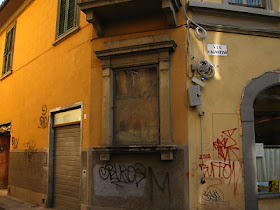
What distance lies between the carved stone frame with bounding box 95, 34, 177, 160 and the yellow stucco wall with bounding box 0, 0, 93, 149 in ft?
2.29

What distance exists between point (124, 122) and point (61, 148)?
2796mm

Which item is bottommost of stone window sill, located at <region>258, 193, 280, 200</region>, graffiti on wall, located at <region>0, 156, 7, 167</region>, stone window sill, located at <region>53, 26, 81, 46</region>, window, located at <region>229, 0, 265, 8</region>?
stone window sill, located at <region>258, 193, 280, 200</region>

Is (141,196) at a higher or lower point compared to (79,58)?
lower

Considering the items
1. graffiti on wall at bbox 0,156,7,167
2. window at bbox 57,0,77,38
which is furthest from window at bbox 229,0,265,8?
graffiti on wall at bbox 0,156,7,167

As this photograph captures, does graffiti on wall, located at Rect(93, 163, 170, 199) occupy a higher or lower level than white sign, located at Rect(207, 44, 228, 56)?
lower

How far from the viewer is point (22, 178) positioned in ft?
32.3

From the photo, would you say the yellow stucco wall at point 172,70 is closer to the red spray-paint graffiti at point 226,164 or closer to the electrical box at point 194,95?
the electrical box at point 194,95

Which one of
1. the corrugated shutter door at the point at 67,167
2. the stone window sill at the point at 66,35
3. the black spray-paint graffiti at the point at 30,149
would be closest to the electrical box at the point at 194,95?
the corrugated shutter door at the point at 67,167

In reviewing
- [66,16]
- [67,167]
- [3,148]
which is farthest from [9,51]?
[67,167]

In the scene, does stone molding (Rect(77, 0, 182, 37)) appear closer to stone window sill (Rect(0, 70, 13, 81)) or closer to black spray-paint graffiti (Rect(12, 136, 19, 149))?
black spray-paint graffiti (Rect(12, 136, 19, 149))

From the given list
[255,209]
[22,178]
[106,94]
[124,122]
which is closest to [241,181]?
[255,209]

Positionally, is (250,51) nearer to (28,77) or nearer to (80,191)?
(80,191)

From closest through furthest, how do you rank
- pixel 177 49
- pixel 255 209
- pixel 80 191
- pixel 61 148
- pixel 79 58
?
pixel 255 209 → pixel 177 49 → pixel 80 191 → pixel 79 58 → pixel 61 148

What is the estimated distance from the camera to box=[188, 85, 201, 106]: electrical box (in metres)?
5.62
